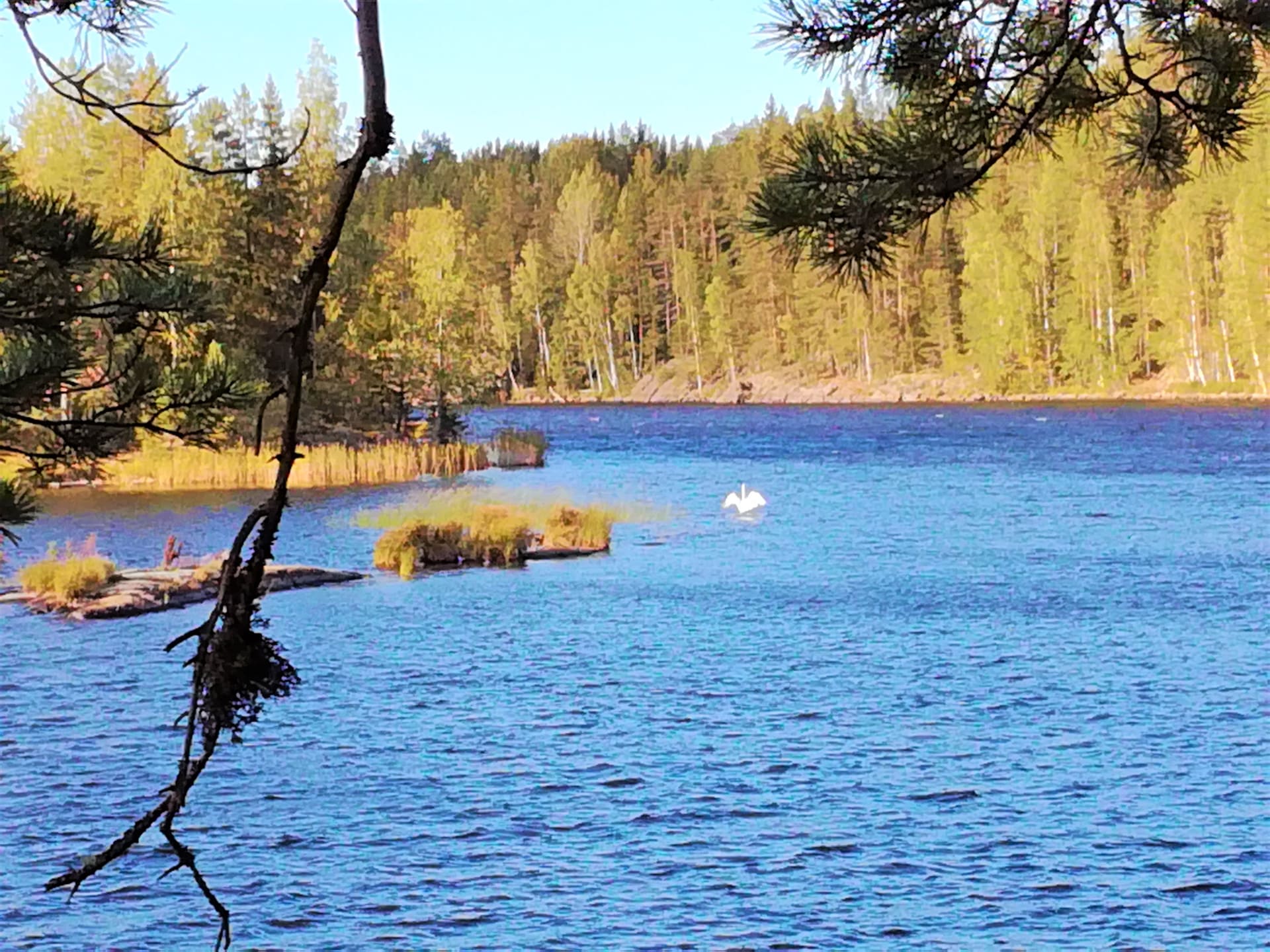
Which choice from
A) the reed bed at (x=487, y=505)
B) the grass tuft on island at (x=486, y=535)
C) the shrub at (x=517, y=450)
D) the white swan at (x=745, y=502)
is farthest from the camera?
the shrub at (x=517, y=450)

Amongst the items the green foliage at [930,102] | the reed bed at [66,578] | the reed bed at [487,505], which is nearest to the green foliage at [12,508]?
the green foliage at [930,102]

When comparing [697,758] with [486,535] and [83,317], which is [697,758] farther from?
[486,535]

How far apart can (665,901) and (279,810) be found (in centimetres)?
387

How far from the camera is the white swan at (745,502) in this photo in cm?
3791

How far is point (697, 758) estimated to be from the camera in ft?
50.3

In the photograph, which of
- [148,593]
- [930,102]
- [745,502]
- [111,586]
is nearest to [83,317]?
[930,102]

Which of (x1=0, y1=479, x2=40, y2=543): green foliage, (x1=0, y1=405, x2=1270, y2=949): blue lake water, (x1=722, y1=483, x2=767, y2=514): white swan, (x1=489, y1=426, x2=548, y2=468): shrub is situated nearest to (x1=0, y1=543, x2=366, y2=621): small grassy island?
(x1=0, y1=405, x2=1270, y2=949): blue lake water

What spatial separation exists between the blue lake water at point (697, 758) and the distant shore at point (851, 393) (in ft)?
219

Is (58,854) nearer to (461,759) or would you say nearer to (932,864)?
(461,759)

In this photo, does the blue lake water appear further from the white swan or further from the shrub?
the shrub

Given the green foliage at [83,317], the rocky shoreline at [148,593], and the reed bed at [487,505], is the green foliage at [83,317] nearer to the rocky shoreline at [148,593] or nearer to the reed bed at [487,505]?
the rocky shoreline at [148,593]

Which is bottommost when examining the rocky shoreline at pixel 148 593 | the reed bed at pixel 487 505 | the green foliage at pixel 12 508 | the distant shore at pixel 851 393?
the rocky shoreline at pixel 148 593

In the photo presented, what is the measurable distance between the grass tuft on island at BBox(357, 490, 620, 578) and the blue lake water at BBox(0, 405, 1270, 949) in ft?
3.36

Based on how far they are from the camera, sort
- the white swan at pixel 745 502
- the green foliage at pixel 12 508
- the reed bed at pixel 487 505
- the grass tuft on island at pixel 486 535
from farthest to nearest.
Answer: the white swan at pixel 745 502 < the reed bed at pixel 487 505 < the grass tuft on island at pixel 486 535 < the green foliage at pixel 12 508
